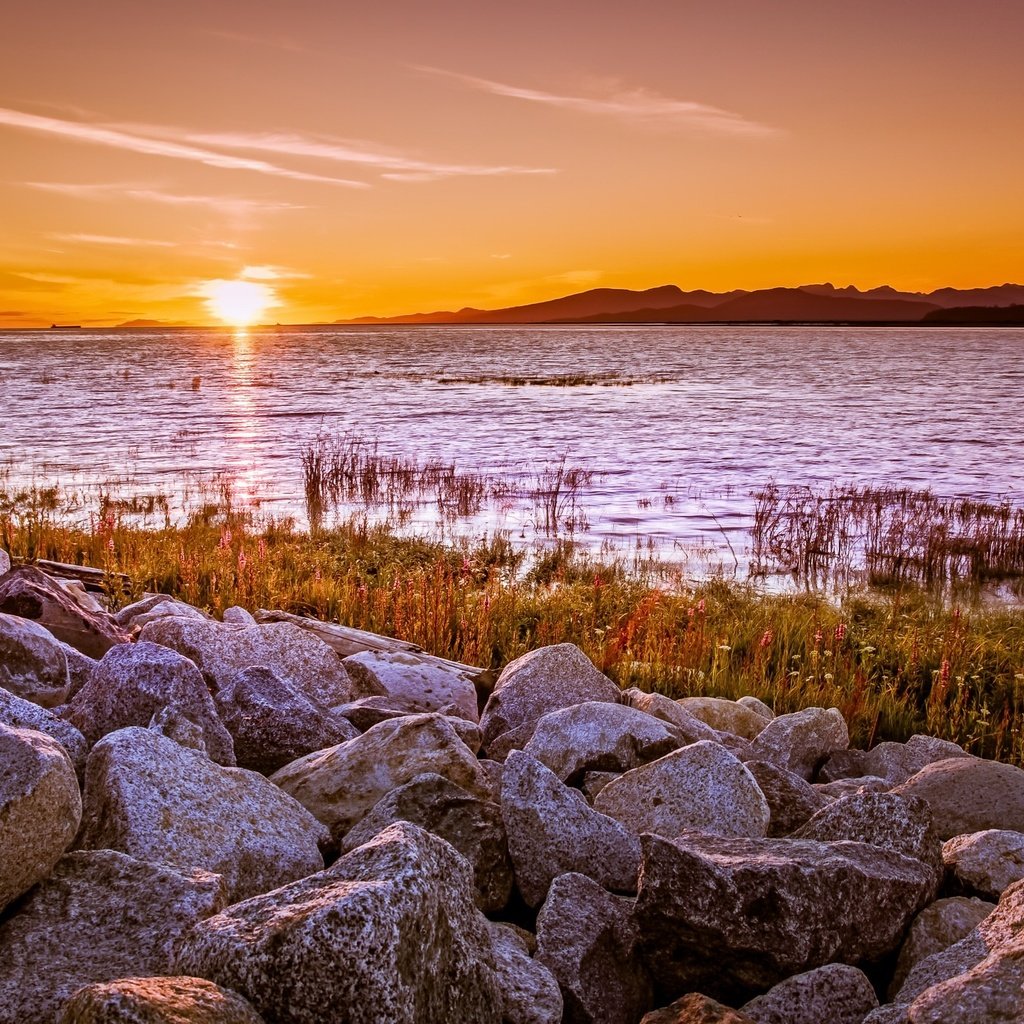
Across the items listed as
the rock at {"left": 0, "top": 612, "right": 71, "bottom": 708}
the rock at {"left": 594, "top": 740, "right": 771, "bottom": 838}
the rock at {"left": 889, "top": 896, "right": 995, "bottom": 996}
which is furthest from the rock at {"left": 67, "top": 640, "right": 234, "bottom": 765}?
the rock at {"left": 889, "top": 896, "right": 995, "bottom": 996}

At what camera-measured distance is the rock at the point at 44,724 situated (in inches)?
158

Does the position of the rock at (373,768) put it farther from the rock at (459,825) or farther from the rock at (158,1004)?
the rock at (158,1004)

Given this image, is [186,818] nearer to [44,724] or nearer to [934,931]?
[44,724]

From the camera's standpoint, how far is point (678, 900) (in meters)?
3.40

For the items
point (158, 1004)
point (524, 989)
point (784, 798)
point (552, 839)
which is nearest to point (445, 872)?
point (524, 989)

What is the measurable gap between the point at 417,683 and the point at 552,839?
3.22m

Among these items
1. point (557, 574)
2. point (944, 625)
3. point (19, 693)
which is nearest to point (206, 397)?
point (557, 574)

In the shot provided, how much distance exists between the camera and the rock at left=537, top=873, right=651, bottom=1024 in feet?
11.2

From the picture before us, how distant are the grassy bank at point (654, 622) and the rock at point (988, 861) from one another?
3.71 m

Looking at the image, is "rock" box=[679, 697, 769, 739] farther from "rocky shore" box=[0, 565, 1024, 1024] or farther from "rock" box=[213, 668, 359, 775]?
"rock" box=[213, 668, 359, 775]

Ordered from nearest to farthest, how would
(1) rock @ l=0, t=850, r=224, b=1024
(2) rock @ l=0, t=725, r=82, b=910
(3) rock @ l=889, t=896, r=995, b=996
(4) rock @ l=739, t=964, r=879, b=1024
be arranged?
1. (1) rock @ l=0, t=850, r=224, b=1024
2. (2) rock @ l=0, t=725, r=82, b=910
3. (4) rock @ l=739, t=964, r=879, b=1024
4. (3) rock @ l=889, t=896, r=995, b=996

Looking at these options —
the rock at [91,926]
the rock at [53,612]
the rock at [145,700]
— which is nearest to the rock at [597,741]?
the rock at [145,700]

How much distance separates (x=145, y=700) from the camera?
14.9 ft

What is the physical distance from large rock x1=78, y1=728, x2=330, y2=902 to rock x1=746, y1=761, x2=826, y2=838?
2205mm
